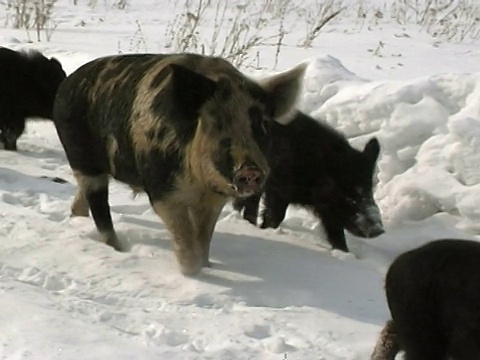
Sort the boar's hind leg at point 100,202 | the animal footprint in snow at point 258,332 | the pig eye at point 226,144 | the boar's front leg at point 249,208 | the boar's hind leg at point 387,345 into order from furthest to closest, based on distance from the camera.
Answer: the boar's front leg at point 249,208 < the boar's hind leg at point 100,202 < the pig eye at point 226,144 < the animal footprint in snow at point 258,332 < the boar's hind leg at point 387,345

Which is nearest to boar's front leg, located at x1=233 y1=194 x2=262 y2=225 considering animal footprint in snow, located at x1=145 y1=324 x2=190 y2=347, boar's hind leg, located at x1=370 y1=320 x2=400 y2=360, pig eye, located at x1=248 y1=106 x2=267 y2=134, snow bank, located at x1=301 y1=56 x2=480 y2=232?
snow bank, located at x1=301 y1=56 x2=480 y2=232

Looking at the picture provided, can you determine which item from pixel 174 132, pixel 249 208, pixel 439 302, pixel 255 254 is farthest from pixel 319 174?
pixel 439 302

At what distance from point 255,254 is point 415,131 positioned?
2.04 meters

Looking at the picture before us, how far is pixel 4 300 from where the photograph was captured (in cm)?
447

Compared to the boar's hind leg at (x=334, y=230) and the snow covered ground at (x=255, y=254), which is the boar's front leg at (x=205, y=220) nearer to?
the snow covered ground at (x=255, y=254)

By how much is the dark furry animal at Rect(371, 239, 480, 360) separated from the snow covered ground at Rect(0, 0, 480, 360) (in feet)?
1.69

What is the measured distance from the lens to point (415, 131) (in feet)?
24.1

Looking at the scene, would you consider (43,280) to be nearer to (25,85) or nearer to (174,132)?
(174,132)

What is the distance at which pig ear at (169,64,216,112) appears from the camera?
500 centimetres

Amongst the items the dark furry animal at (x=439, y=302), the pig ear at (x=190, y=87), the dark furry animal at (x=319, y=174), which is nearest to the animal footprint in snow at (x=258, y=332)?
the dark furry animal at (x=439, y=302)

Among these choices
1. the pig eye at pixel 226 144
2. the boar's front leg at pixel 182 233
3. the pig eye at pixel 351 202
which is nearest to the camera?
the pig eye at pixel 226 144

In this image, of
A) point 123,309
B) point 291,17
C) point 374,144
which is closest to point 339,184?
point 374,144

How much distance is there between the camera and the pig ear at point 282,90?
5445mm

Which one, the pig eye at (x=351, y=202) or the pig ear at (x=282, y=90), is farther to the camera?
the pig eye at (x=351, y=202)
